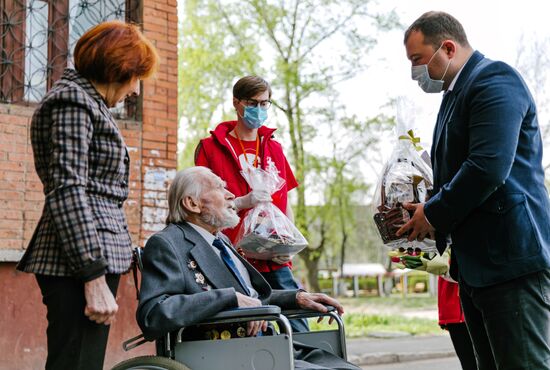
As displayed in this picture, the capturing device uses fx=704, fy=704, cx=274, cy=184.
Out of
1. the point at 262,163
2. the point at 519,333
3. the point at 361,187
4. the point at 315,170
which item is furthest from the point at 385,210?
the point at 361,187

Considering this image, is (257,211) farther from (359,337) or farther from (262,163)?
(359,337)

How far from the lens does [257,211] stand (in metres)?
4.22

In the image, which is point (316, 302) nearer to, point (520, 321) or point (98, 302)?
point (520, 321)

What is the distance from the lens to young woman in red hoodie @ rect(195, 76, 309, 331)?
14.3ft

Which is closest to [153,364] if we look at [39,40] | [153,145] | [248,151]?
[248,151]

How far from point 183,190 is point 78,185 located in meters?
1.17

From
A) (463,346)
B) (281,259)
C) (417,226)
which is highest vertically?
(417,226)

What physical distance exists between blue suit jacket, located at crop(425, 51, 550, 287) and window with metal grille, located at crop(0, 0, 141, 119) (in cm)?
498

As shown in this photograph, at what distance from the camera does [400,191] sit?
3.13 meters

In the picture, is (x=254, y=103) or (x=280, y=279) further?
(x=254, y=103)

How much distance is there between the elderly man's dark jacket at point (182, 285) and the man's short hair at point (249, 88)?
1.30 m

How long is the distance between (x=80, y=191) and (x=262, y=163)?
2.14 m

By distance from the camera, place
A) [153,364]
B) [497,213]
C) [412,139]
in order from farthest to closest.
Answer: [412,139] < [153,364] < [497,213]

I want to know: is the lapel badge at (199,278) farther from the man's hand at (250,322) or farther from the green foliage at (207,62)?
the green foliage at (207,62)
